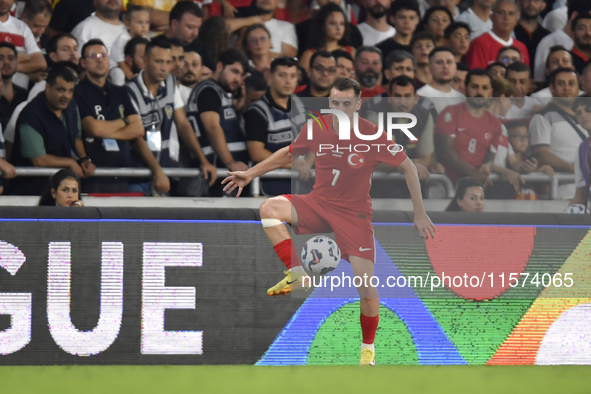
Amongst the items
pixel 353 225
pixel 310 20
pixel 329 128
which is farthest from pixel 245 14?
pixel 353 225

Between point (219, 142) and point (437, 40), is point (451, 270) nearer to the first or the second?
point (219, 142)

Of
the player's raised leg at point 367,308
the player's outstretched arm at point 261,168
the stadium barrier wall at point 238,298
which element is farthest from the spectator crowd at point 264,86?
the player's raised leg at point 367,308

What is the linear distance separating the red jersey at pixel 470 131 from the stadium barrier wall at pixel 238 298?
45 cm

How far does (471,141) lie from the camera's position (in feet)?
16.4

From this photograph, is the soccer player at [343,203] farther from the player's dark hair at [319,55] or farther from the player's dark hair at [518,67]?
the player's dark hair at [518,67]

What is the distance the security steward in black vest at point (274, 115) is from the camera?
5.51 metres

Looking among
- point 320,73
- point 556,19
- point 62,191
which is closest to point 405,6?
point 320,73

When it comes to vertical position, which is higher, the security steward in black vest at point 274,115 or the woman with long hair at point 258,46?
the woman with long hair at point 258,46

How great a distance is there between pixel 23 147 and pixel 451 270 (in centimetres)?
315

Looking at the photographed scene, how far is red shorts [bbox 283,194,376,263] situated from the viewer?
15.5 ft

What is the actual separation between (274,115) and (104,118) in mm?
1293

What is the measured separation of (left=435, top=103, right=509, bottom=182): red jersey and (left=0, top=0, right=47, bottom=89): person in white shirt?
318 cm

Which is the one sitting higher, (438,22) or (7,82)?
(438,22)

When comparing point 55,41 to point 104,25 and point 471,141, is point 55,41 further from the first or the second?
point 471,141
